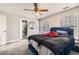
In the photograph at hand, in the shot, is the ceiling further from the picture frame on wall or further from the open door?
the open door

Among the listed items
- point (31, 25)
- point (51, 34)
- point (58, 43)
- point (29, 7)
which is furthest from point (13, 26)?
point (58, 43)

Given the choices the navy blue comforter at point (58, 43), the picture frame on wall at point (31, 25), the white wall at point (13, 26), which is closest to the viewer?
the navy blue comforter at point (58, 43)

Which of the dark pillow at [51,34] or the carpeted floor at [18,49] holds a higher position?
the dark pillow at [51,34]

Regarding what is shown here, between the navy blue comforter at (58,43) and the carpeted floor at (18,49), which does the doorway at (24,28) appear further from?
the navy blue comforter at (58,43)

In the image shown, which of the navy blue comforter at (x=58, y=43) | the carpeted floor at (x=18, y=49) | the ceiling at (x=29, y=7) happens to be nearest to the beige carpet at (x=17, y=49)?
the carpeted floor at (x=18, y=49)

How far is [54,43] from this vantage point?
1.87 meters

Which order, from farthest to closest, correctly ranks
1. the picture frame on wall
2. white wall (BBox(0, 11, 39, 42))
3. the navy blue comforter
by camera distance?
1. the picture frame on wall
2. white wall (BBox(0, 11, 39, 42))
3. the navy blue comforter

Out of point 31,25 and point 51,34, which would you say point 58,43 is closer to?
point 51,34

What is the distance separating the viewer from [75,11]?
6.45ft

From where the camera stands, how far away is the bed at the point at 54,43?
1.89 metres

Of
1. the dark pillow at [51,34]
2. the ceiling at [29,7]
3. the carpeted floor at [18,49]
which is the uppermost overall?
the ceiling at [29,7]

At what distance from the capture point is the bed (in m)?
1.89

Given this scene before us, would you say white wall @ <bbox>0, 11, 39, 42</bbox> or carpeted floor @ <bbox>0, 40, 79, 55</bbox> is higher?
white wall @ <bbox>0, 11, 39, 42</bbox>

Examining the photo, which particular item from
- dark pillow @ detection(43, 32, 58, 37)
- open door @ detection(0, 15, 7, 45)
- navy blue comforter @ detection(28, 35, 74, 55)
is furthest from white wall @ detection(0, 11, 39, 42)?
dark pillow @ detection(43, 32, 58, 37)
